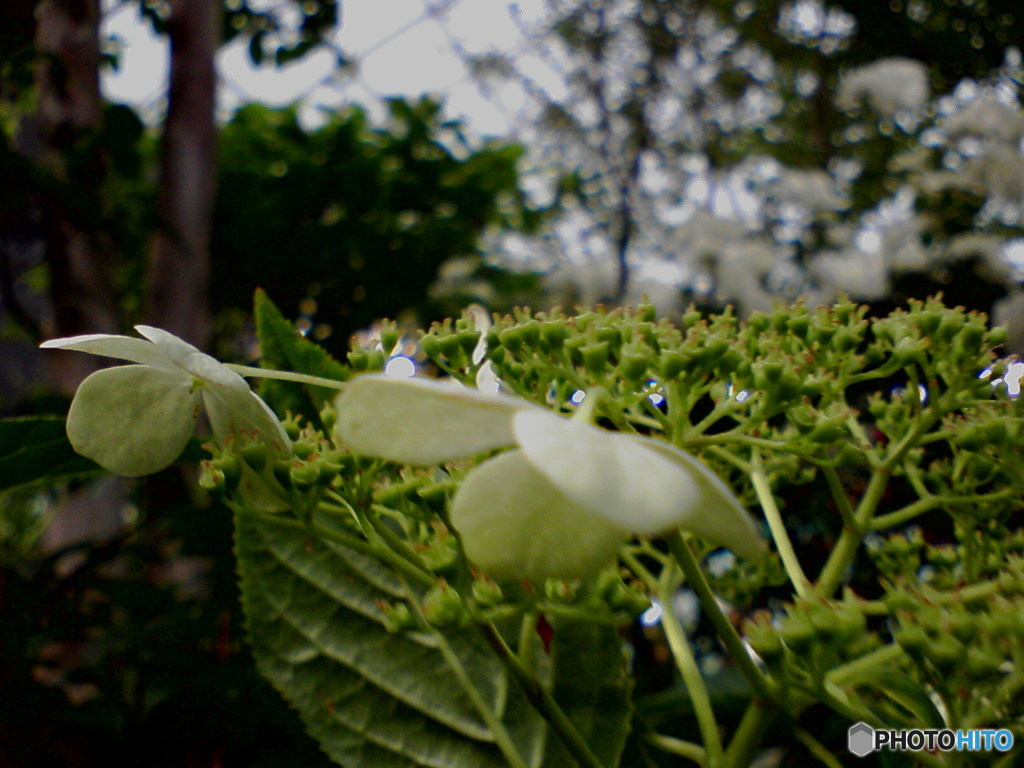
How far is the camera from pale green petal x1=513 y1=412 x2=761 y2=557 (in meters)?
0.17

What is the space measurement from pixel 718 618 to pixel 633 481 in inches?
4.2

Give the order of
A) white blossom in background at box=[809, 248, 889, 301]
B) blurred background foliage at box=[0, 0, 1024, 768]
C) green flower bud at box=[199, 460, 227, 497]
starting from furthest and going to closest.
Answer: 1. white blossom in background at box=[809, 248, 889, 301]
2. blurred background foliage at box=[0, 0, 1024, 768]
3. green flower bud at box=[199, 460, 227, 497]

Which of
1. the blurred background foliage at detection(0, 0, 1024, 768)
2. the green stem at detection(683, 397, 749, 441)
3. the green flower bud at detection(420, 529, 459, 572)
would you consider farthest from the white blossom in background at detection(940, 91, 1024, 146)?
the green flower bud at detection(420, 529, 459, 572)

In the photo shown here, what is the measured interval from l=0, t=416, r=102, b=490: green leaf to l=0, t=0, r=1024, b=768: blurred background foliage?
0.16 meters

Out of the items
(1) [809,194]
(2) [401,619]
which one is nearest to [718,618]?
(2) [401,619]

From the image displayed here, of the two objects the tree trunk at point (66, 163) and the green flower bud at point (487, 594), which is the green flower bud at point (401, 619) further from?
the tree trunk at point (66, 163)

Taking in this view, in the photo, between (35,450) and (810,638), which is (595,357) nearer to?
A: (810,638)

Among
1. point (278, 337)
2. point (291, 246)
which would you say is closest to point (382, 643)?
point (278, 337)

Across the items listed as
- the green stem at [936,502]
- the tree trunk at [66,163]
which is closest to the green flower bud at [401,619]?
the green stem at [936,502]

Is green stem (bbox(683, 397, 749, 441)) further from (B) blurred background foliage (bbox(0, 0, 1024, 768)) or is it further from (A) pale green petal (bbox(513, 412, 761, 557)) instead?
(B) blurred background foliage (bbox(0, 0, 1024, 768))

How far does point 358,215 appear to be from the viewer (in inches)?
66.3

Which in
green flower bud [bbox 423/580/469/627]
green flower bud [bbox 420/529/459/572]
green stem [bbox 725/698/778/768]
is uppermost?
green flower bud [bbox 420/529/459/572]

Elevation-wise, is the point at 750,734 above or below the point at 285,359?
below

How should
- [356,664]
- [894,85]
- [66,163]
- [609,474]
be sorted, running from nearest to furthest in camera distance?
[609,474]
[356,664]
[66,163]
[894,85]
